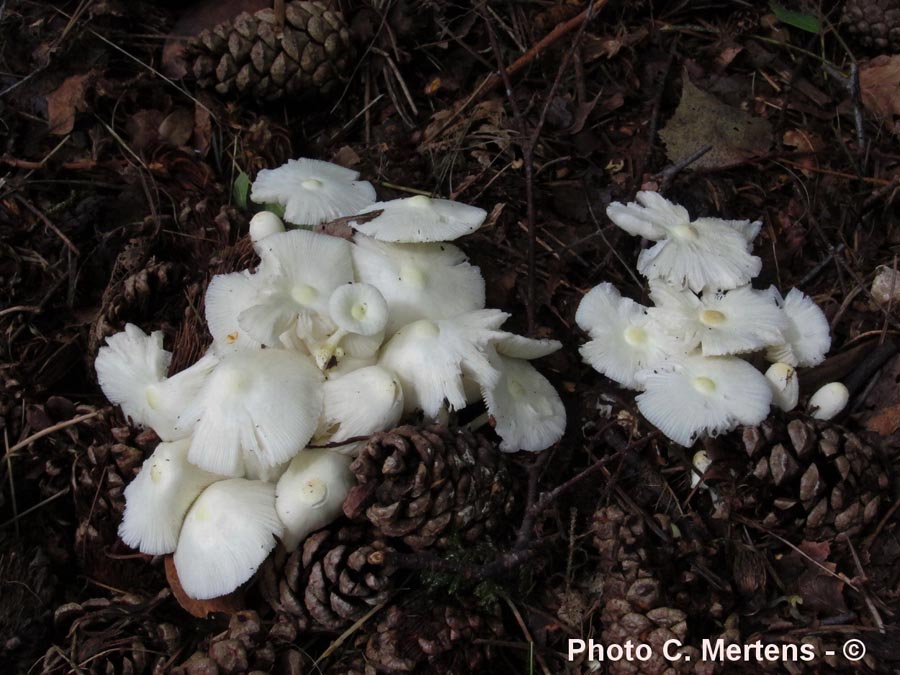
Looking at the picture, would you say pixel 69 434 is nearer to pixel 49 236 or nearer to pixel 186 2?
pixel 49 236

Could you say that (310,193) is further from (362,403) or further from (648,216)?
(648,216)

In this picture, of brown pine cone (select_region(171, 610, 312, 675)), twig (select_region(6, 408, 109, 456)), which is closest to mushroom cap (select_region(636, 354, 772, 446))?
brown pine cone (select_region(171, 610, 312, 675))

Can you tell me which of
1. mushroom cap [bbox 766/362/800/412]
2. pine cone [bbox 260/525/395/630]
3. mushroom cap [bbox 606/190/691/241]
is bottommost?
pine cone [bbox 260/525/395/630]

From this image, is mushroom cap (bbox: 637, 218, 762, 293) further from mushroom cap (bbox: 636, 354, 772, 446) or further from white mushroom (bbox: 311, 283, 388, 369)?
white mushroom (bbox: 311, 283, 388, 369)

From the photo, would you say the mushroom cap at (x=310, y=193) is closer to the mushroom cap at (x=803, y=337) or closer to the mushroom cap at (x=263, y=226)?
the mushroom cap at (x=263, y=226)

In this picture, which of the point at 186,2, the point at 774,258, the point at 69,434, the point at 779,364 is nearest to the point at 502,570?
the point at 779,364

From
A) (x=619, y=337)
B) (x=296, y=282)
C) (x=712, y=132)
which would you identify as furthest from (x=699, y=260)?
(x=296, y=282)

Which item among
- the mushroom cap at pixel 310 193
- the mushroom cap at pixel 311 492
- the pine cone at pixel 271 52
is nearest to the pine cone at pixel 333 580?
the mushroom cap at pixel 311 492
